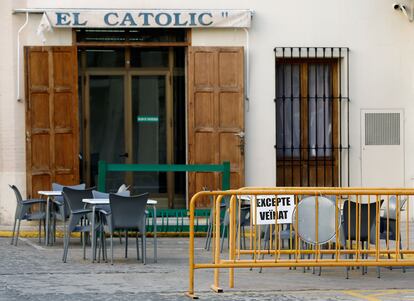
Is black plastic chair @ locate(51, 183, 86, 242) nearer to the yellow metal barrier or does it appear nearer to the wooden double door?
the wooden double door

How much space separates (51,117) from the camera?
823 inches

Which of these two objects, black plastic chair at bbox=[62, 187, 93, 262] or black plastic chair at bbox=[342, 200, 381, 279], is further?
black plastic chair at bbox=[62, 187, 93, 262]

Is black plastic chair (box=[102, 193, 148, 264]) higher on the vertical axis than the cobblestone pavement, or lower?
higher

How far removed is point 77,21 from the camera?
20.8 meters

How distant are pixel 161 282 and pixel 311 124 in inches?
391

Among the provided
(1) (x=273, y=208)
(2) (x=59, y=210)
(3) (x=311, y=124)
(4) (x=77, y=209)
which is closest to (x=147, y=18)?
(3) (x=311, y=124)

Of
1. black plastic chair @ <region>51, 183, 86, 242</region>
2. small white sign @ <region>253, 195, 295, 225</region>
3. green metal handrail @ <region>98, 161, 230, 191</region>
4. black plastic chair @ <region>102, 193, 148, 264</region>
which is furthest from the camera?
green metal handrail @ <region>98, 161, 230, 191</region>

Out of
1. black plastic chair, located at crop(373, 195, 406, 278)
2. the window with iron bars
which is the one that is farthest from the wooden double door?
black plastic chair, located at crop(373, 195, 406, 278)

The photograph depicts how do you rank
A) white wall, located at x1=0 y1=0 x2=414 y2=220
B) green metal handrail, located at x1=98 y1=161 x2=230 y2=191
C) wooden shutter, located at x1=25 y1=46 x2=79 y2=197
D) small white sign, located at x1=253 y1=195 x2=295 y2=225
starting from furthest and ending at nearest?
white wall, located at x1=0 y1=0 x2=414 y2=220 < wooden shutter, located at x1=25 y1=46 x2=79 y2=197 < green metal handrail, located at x1=98 y1=161 x2=230 y2=191 < small white sign, located at x1=253 y1=195 x2=295 y2=225

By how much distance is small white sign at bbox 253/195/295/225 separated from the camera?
12.2 metres

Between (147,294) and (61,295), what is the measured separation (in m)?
0.90

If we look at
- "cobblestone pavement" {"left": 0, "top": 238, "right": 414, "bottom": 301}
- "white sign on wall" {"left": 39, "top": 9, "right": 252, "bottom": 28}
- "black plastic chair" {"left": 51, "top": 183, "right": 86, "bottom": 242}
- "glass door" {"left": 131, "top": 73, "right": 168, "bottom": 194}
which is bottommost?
"cobblestone pavement" {"left": 0, "top": 238, "right": 414, "bottom": 301}

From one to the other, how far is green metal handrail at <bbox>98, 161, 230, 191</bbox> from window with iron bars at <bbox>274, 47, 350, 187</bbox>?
2.56 meters

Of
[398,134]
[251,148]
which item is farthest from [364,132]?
[251,148]
